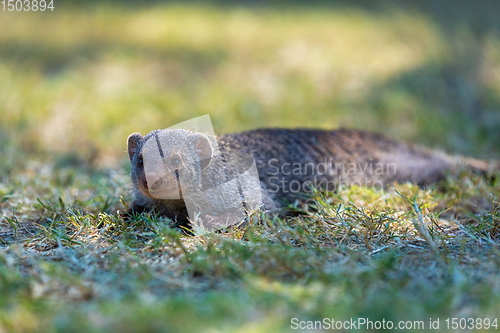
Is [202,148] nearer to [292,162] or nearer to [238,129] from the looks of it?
[292,162]

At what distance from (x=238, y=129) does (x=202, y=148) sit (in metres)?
2.75

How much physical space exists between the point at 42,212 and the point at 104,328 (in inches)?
84.2

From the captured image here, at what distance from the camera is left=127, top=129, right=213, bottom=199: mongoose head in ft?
11.6

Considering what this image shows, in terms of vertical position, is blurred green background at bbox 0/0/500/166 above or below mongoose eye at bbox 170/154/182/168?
above

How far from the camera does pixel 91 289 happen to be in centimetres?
257

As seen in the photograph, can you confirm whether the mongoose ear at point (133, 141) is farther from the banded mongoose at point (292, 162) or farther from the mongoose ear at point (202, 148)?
the mongoose ear at point (202, 148)

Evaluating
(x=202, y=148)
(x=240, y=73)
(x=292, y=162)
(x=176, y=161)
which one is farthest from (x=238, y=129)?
(x=176, y=161)

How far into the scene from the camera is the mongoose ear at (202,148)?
148 inches

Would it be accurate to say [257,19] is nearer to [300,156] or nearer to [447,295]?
[300,156]

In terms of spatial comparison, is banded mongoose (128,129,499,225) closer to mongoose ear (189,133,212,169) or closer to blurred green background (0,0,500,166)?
mongoose ear (189,133,212,169)

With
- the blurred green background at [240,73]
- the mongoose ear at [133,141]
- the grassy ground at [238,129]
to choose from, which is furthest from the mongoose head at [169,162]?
the blurred green background at [240,73]

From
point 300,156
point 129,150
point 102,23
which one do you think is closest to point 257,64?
point 102,23

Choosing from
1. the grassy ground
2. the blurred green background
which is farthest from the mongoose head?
the blurred green background

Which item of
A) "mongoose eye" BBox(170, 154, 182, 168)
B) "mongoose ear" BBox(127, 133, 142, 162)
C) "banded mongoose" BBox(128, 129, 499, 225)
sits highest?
"mongoose ear" BBox(127, 133, 142, 162)
